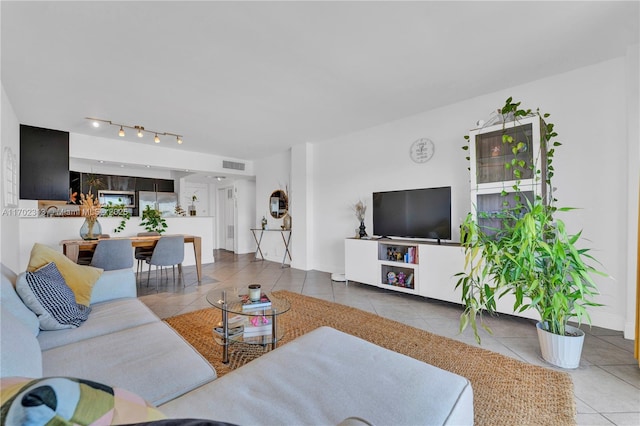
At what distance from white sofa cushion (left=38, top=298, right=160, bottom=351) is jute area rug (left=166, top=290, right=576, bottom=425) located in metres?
0.57

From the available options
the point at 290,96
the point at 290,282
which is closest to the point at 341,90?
the point at 290,96

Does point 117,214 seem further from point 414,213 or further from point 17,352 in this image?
point 414,213

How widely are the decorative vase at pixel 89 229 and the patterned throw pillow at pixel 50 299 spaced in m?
2.33

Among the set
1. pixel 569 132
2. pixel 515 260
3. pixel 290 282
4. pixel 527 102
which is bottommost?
pixel 290 282

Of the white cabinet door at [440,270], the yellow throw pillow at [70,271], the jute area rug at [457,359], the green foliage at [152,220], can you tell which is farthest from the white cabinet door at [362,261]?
the green foliage at [152,220]

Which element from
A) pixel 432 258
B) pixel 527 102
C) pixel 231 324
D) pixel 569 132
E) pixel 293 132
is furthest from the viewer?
pixel 293 132

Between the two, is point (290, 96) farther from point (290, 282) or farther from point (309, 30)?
point (290, 282)

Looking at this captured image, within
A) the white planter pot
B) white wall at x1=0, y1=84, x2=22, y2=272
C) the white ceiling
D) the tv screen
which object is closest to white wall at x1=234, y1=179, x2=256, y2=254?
the white ceiling

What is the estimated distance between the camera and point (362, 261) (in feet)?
13.0

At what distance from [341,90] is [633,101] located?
2.58 meters

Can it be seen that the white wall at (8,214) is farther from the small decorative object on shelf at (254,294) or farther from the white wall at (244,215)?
the white wall at (244,215)

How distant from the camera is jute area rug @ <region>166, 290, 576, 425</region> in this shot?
1.48 m

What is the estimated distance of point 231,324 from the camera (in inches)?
87.9

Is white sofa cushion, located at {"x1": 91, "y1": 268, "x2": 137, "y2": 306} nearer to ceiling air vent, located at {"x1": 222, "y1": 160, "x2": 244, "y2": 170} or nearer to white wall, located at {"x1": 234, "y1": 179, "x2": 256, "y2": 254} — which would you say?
ceiling air vent, located at {"x1": 222, "y1": 160, "x2": 244, "y2": 170}
